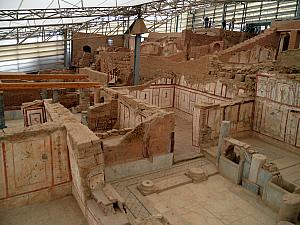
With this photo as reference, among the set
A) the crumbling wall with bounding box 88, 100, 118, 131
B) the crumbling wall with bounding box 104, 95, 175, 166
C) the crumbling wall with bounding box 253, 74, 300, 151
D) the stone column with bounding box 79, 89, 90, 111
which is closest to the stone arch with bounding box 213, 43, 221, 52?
the crumbling wall with bounding box 253, 74, 300, 151

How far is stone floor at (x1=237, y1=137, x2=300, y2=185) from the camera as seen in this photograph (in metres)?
8.80

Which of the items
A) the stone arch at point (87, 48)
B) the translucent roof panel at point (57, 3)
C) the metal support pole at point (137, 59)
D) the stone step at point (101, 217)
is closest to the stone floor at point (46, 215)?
the stone step at point (101, 217)

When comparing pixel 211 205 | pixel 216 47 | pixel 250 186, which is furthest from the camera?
pixel 216 47

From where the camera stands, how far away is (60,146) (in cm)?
651

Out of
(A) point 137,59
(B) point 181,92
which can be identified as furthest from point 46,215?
(B) point 181,92

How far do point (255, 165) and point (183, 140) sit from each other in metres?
4.19

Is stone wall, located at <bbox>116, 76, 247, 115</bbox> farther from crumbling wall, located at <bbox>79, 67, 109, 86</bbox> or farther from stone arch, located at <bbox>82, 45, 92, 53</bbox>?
stone arch, located at <bbox>82, 45, 92, 53</bbox>

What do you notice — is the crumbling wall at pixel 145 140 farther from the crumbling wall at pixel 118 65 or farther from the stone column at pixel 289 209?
the crumbling wall at pixel 118 65

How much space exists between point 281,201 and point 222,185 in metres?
1.85

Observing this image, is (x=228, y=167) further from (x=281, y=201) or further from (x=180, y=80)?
(x=180, y=80)

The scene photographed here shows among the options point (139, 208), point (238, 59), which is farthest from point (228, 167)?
point (238, 59)

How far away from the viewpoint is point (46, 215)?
6031 mm

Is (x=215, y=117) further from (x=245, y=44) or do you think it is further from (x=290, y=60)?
(x=245, y=44)

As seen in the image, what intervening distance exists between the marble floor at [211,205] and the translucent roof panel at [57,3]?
33.3 ft
